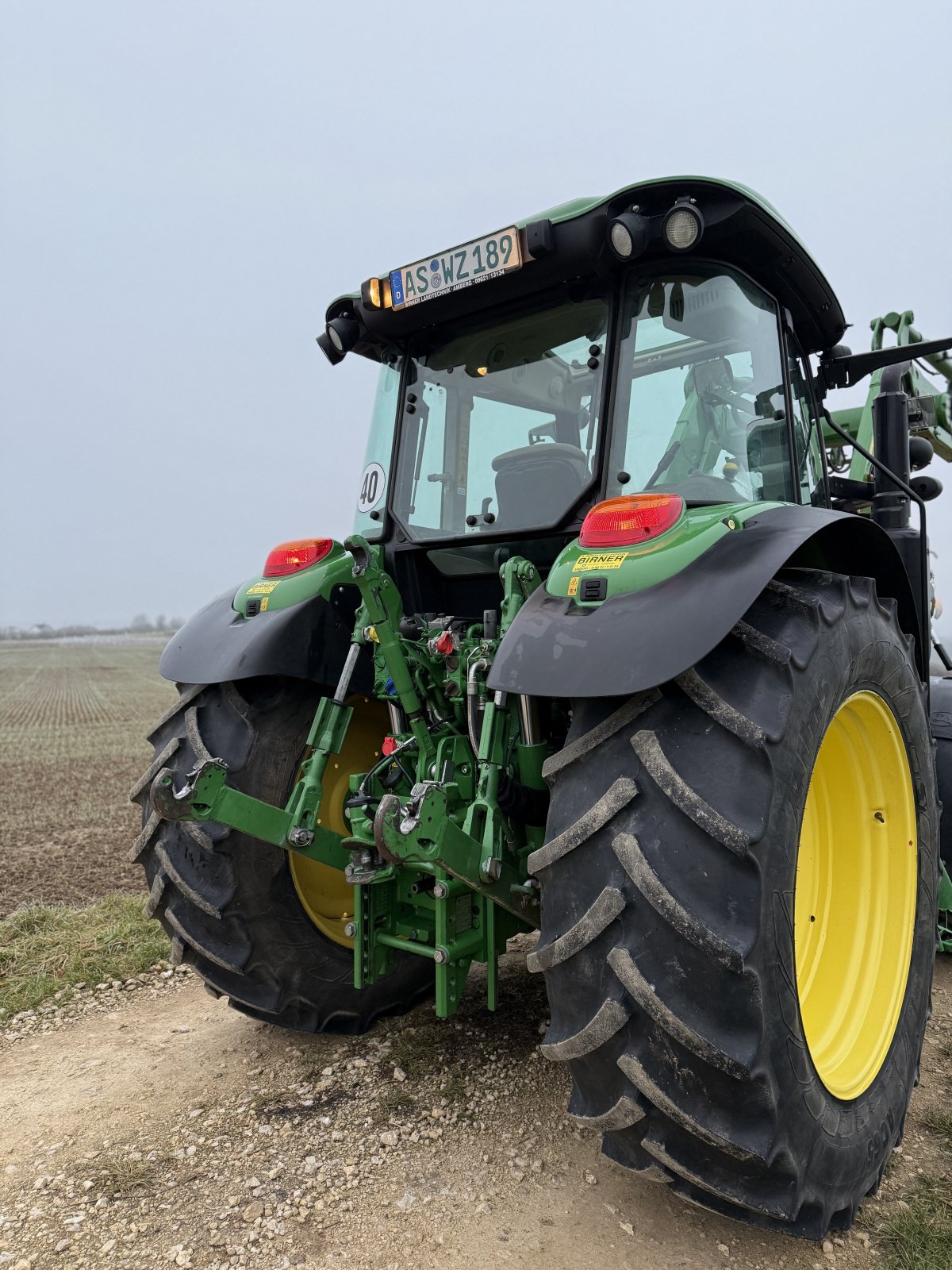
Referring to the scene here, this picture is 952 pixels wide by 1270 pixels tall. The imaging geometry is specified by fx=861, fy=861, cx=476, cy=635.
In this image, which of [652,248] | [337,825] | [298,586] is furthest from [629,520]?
[337,825]

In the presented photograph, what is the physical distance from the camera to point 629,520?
2111mm

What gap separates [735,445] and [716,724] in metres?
1.21

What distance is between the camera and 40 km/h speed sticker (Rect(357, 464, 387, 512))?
3.35 m

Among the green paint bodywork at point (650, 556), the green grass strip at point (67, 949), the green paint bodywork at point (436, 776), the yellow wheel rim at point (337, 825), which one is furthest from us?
the green grass strip at point (67, 949)

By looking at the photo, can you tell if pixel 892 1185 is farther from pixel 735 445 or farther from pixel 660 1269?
pixel 735 445

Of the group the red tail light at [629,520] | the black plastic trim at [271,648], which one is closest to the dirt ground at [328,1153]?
the black plastic trim at [271,648]

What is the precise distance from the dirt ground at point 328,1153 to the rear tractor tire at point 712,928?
44cm

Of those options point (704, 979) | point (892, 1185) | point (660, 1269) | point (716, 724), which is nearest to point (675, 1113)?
point (704, 979)

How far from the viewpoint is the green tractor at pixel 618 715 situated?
1.75m

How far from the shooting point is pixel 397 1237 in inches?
Result: 83.4

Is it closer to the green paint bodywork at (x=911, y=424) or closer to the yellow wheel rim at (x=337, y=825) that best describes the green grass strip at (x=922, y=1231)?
the yellow wheel rim at (x=337, y=825)

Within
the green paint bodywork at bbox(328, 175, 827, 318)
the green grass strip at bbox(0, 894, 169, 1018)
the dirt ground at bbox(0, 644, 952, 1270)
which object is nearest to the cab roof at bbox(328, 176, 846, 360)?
the green paint bodywork at bbox(328, 175, 827, 318)

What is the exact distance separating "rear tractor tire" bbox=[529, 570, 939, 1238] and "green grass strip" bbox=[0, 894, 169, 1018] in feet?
9.04

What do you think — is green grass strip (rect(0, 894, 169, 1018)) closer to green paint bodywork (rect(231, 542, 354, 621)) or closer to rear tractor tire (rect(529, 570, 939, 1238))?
green paint bodywork (rect(231, 542, 354, 621))
